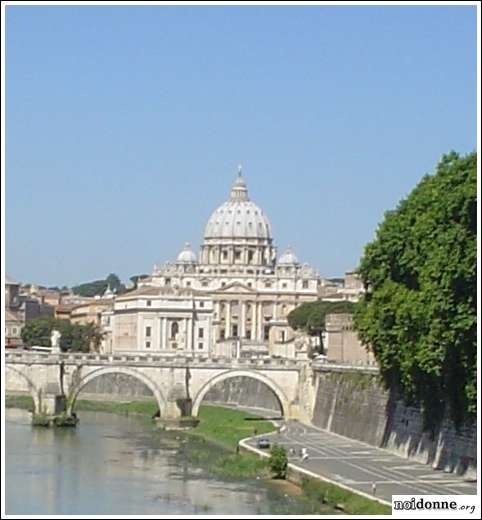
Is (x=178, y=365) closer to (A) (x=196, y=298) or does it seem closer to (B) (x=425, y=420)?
(B) (x=425, y=420)

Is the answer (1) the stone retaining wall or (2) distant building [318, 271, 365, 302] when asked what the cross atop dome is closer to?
(2) distant building [318, 271, 365, 302]

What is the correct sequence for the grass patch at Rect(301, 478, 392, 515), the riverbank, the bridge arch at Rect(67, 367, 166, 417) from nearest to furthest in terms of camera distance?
the grass patch at Rect(301, 478, 392, 515) → the riverbank → the bridge arch at Rect(67, 367, 166, 417)

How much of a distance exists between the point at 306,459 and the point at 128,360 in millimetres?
16100

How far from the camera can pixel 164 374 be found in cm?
4775

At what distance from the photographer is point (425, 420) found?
31.9 metres

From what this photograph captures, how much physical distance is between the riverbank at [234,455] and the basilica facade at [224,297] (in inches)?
485

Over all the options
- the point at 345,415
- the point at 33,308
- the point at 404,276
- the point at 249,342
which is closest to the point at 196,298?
the point at 249,342

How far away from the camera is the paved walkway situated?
88.9 feet

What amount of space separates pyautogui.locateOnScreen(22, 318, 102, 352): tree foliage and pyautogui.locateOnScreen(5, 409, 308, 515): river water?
126 ft

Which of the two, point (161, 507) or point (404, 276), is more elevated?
point (404, 276)

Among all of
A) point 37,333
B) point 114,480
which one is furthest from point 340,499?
point 37,333

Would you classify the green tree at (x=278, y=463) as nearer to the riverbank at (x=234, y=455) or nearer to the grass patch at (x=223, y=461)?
the riverbank at (x=234, y=455)

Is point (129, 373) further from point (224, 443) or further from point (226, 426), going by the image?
point (224, 443)

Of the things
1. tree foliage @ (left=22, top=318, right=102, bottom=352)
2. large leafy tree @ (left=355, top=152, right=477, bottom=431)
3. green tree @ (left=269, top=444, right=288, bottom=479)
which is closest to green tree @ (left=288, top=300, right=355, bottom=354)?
tree foliage @ (left=22, top=318, right=102, bottom=352)
